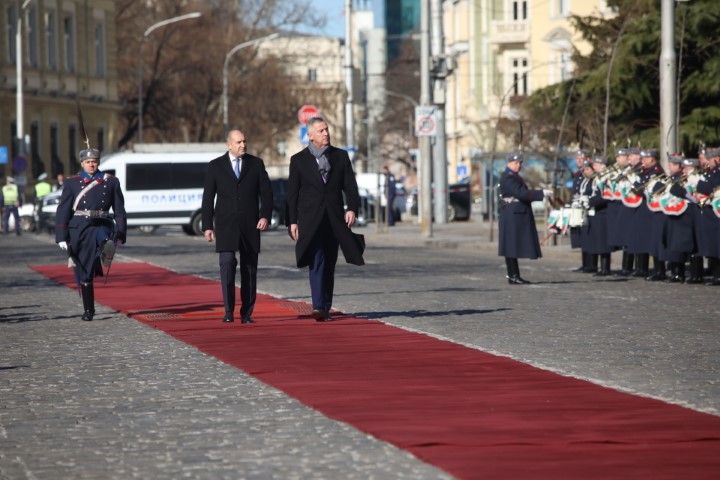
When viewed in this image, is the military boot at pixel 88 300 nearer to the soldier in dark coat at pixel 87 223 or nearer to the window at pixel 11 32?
the soldier in dark coat at pixel 87 223

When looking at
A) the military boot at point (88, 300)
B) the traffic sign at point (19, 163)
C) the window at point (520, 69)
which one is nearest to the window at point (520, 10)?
the window at point (520, 69)

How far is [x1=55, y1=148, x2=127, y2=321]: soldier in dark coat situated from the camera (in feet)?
57.7

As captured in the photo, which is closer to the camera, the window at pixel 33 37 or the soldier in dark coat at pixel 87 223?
the soldier in dark coat at pixel 87 223

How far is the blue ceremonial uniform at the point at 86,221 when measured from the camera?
1758cm

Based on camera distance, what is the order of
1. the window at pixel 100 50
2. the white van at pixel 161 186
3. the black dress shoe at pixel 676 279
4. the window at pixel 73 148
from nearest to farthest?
the black dress shoe at pixel 676 279 → the white van at pixel 161 186 → the window at pixel 73 148 → the window at pixel 100 50

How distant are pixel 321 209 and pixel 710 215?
818 centimetres

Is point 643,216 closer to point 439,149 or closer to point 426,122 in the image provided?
point 426,122

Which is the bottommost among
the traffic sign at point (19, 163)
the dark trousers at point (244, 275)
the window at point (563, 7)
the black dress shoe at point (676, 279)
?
the black dress shoe at point (676, 279)

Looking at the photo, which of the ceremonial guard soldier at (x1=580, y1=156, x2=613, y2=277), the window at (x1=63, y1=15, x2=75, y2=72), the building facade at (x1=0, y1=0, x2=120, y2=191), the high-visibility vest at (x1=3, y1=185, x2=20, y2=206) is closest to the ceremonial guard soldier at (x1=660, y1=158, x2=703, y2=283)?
the ceremonial guard soldier at (x1=580, y1=156, x2=613, y2=277)

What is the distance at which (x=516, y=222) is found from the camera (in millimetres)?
23453

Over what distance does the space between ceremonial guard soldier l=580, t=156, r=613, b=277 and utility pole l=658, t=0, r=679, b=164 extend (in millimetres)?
3450

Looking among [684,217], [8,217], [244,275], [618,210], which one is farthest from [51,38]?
[244,275]

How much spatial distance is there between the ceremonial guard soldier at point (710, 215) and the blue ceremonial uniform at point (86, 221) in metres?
8.65

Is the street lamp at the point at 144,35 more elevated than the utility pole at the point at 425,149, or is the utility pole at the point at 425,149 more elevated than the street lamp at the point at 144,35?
the street lamp at the point at 144,35
